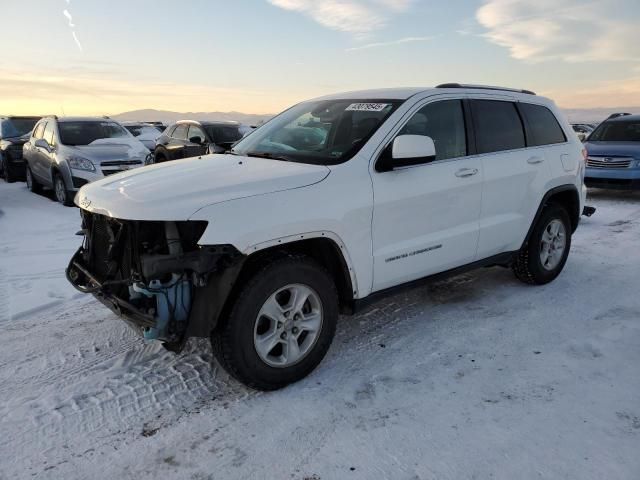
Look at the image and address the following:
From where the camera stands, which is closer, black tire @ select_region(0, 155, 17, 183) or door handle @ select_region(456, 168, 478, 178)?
door handle @ select_region(456, 168, 478, 178)

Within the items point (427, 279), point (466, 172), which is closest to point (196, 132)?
point (466, 172)

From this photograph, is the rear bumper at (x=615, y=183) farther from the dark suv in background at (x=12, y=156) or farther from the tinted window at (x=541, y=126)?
the dark suv in background at (x=12, y=156)

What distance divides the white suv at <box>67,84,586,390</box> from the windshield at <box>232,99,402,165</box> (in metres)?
0.02

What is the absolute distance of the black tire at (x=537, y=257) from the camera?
5059mm

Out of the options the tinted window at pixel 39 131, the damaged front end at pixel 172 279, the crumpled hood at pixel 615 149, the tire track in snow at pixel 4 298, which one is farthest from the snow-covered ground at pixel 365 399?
the tinted window at pixel 39 131

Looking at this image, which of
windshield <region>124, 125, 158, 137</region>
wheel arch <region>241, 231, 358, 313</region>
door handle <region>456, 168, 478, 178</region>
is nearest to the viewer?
wheel arch <region>241, 231, 358, 313</region>

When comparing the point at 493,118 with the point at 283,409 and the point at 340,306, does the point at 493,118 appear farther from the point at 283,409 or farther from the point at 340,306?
the point at 283,409

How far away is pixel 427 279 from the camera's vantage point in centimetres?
409

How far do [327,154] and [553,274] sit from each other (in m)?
2.92

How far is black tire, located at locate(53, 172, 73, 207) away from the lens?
9640 millimetres

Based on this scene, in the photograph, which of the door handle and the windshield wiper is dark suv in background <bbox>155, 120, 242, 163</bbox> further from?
the door handle

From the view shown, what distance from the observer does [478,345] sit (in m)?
3.95

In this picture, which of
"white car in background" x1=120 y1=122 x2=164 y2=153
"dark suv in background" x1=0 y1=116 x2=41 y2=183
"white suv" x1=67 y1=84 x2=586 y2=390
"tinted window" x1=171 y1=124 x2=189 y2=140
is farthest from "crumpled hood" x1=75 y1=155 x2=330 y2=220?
"white car in background" x1=120 y1=122 x2=164 y2=153

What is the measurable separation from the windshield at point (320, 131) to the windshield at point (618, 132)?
9205 mm
